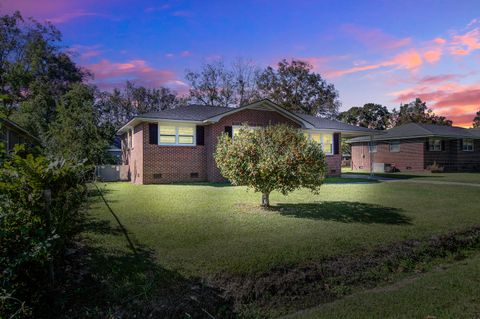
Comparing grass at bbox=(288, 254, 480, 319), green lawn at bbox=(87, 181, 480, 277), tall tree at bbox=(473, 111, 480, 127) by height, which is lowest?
grass at bbox=(288, 254, 480, 319)

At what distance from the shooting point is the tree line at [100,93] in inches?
958

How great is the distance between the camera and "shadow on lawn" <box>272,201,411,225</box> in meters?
8.34

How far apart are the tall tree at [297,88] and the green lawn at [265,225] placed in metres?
37.6

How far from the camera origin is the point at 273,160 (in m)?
8.80

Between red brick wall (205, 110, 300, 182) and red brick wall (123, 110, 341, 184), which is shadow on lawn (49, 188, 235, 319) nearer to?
red brick wall (123, 110, 341, 184)

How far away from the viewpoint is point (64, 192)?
14.8 feet

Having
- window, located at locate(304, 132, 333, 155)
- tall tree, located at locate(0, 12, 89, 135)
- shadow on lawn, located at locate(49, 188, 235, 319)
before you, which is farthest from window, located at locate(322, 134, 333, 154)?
tall tree, located at locate(0, 12, 89, 135)

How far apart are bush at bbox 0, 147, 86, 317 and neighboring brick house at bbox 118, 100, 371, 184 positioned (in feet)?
45.8

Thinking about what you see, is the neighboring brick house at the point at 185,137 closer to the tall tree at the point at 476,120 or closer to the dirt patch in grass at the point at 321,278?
the dirt patch in grass at the point at 321,278

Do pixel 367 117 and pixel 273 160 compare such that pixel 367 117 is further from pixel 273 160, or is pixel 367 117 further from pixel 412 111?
pixel 273 160

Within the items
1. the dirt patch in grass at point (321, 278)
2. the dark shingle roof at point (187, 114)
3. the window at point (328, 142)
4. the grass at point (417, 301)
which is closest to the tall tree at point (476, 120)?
the window at point (328, 142)

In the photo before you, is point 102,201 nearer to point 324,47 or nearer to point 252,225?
point 252,225

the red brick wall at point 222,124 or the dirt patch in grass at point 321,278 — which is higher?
the red brick wall at point 222,124

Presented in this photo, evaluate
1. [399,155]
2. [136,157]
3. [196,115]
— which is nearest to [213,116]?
[196,115]
